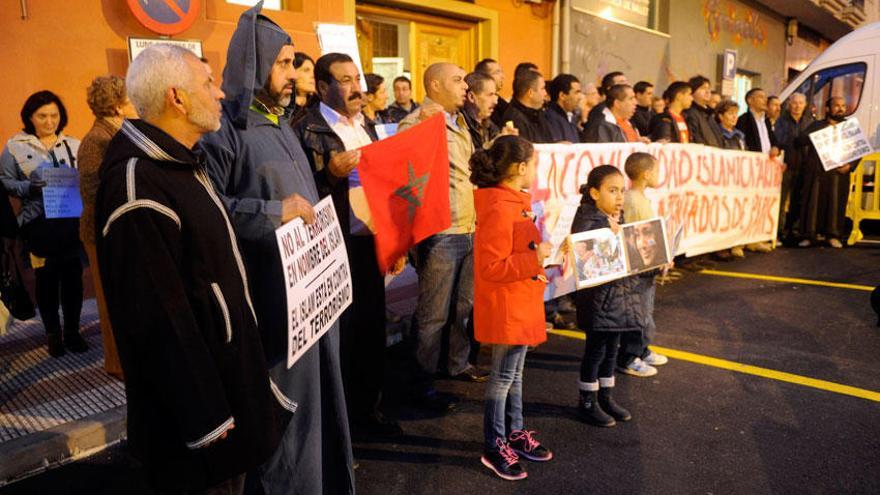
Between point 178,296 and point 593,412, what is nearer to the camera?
point 178,296

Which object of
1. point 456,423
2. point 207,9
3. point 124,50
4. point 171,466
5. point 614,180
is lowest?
point 456,423

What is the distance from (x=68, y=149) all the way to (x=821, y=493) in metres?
5.11

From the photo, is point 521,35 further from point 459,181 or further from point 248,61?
point 248,61

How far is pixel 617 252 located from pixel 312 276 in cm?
177

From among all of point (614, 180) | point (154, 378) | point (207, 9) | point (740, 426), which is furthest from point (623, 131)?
point (154, 378)

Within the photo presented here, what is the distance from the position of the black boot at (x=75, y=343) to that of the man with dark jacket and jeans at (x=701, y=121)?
644 centimetres

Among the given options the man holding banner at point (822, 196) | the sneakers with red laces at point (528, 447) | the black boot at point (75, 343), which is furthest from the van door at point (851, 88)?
the black boot at point (75, 343)

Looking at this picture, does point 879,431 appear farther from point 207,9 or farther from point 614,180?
point 207,9

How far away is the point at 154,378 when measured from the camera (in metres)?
1.60

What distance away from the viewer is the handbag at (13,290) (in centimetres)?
420

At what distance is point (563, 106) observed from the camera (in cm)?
590

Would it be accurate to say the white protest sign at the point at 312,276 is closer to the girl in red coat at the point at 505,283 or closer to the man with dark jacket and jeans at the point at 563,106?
the girl in red coat at the point at 505,283

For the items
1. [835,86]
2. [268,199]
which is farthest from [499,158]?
[835,86]

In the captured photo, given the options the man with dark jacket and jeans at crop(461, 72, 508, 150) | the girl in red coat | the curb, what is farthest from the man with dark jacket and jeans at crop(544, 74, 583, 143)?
the curb
